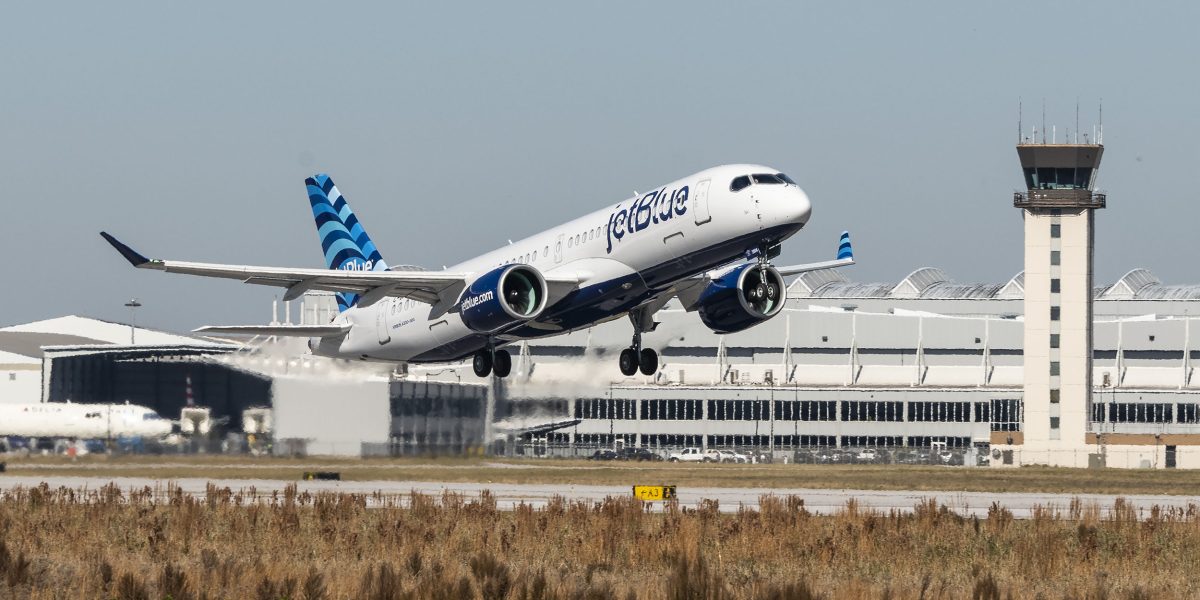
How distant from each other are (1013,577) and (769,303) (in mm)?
17895

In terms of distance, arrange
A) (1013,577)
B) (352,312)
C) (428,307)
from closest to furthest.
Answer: (1013,577) → (428,307) → (352,312)

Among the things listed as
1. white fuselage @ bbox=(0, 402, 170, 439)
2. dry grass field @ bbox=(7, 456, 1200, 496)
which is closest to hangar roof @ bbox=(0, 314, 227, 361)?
white fuselage @ bbox=(0, 402, 170, 439)

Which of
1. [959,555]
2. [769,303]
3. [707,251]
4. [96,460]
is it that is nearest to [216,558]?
[959,555]

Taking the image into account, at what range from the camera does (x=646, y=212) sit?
44875 millimetres

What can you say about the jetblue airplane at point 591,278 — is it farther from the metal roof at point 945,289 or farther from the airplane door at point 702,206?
the metal roof at point 945,289

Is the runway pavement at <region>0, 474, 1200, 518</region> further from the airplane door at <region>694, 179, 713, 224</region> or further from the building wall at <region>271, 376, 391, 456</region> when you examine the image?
the airplane door at <region>694, 179, 713, 224</region>

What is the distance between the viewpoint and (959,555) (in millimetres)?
33500

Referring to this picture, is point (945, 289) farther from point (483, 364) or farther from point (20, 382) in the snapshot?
point (483, 364)

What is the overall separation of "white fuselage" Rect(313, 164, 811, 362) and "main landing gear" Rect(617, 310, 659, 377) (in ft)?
10.8

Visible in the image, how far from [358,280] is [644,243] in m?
9.61

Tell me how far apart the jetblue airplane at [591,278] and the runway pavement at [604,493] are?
459cm

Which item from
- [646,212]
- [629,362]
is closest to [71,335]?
[629,362]

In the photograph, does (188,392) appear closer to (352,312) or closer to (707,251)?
(352,312)

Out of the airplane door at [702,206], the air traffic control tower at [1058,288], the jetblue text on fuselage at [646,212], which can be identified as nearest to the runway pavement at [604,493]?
the jetblue text on fuselage at [646,212]
